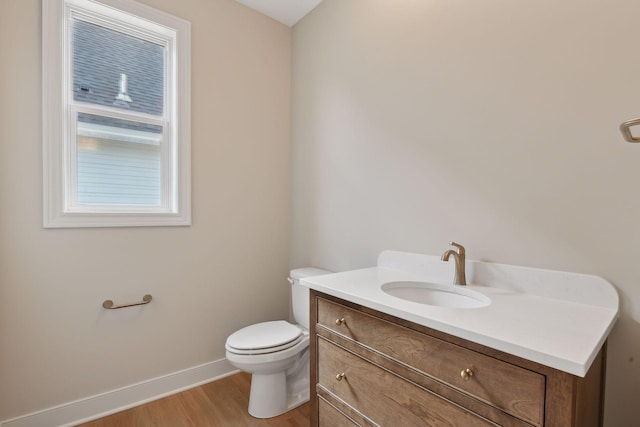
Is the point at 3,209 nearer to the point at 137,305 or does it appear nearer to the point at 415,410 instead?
the point at 137,305

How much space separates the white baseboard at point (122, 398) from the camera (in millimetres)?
1665

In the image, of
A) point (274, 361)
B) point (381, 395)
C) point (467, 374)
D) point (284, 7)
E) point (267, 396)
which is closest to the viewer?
point (467, 374)

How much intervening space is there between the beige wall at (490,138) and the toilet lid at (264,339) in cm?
51

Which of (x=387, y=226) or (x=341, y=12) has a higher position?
(x=341, y=12)

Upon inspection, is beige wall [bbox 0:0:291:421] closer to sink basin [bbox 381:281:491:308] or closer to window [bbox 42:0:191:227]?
window [bbox 42:0:191:227]

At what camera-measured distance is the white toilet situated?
1718 millimetres

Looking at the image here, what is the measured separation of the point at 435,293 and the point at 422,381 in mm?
485

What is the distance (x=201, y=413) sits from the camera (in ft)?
6.07

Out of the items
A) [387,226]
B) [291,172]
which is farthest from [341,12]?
[387,226]

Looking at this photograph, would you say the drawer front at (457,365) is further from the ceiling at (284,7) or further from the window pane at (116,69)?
the ceiling at (284,7)

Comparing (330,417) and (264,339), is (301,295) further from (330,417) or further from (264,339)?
(330,417)

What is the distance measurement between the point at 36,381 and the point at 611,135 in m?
2.79

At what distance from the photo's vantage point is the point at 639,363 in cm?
100

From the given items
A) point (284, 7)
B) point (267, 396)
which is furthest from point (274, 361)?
point (284, 7)
